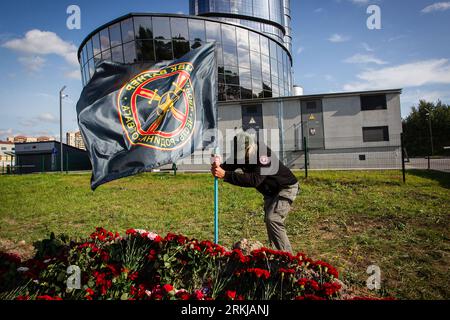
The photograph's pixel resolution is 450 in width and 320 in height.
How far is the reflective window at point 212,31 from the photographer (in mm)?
29734

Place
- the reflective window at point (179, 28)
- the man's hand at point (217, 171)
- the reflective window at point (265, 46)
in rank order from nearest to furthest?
the man's hand at point (217, 171) < the reflective window at point (179, 28) < the reflective window at point (265, 46)

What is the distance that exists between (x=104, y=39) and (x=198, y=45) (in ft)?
34.0

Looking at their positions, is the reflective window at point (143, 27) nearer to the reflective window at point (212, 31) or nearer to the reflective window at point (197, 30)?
the reflective window at point (197, 30)

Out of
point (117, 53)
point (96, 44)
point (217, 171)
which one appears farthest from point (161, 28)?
point (217, 171)

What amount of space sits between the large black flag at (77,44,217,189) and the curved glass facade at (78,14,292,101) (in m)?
21.2

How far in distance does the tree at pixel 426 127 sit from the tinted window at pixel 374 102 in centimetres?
2310

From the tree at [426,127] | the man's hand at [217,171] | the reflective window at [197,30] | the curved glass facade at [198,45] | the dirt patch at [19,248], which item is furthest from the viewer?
the tree at [426,127]

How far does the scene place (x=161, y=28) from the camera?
27.6 m

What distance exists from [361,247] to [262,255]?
290 centimetres

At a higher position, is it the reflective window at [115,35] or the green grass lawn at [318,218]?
the reflective window at [115,35]

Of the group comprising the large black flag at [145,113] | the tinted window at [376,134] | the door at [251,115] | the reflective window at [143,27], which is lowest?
the large black flag at [145,113]

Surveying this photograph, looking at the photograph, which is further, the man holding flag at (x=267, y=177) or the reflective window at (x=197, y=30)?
the reflective window at (x=197, y=30)

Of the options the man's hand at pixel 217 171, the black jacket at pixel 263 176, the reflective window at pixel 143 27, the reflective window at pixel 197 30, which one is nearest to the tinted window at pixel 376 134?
the reflective window at pixel 197 30
